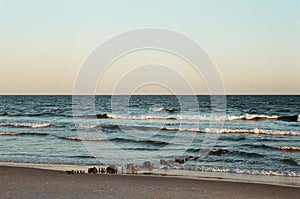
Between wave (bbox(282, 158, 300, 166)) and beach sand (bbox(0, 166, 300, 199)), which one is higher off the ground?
beach sand (bbox(0, 166, 300, 199))

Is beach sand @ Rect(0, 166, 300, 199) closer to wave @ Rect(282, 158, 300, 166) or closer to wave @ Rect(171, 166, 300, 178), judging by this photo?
wave @ Rect(171, 166, 300, 178)

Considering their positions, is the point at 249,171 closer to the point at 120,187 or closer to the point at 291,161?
the point at 291,161

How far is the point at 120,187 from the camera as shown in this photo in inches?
408

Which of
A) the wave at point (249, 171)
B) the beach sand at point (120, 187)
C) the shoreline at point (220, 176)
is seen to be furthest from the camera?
the wave at point (249, 171)

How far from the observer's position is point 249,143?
23.5m

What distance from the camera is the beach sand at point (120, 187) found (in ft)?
30.3

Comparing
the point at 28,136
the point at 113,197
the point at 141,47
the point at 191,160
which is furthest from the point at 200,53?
the point at 28,136

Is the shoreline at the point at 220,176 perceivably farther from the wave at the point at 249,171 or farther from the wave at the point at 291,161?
the wave at the point at 291,161

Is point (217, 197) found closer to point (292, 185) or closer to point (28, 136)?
point (292, 185)

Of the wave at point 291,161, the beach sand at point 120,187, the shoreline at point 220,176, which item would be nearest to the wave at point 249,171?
the shoreline at point 220,176

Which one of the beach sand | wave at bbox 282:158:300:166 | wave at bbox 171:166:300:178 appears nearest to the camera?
the beach sand

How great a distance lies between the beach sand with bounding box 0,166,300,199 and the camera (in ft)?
30.3

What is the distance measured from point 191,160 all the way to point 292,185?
5890 mm

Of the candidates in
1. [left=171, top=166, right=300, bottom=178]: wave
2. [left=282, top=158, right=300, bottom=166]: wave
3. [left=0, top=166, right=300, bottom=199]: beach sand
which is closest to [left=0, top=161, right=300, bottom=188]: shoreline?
[left=171, top=166, right=300, bottom=178]: wave
